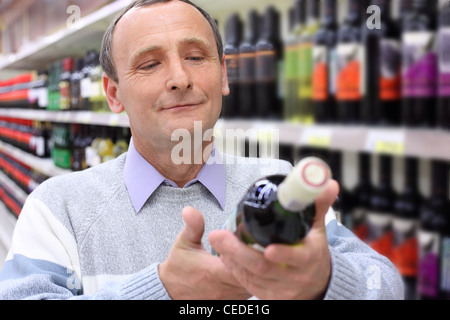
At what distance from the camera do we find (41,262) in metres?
0.95

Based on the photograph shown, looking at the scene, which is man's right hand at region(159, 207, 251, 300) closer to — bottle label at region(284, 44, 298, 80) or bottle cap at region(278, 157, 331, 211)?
bottle cap at region(278, 157, 331, 211)

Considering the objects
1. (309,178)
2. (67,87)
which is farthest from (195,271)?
(67,87)

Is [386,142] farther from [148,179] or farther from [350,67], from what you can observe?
[148,179]

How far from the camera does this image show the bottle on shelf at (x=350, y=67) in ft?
3.78

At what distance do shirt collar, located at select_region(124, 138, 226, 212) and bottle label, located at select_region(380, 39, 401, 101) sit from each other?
446 millimetres

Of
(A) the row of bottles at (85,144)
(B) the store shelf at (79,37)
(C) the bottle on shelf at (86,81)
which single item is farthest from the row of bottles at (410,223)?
(C) the bottle on shelf at (86,81)

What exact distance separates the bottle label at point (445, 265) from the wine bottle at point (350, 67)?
374 millimetres

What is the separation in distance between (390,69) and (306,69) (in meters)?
0.25

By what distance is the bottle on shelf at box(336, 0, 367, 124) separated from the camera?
3.78ft

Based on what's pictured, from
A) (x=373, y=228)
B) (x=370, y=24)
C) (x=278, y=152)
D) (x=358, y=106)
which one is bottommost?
(x=373, y=228)
